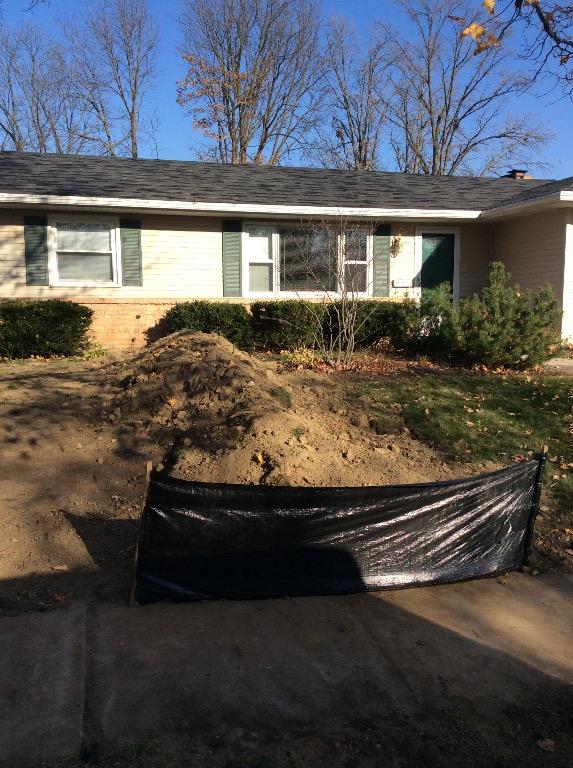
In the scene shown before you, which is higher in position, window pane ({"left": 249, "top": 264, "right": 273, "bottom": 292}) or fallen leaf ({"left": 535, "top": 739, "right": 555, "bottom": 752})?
window pane ({"left": 249, "top": 264, "right": 273, "bottom": 292})

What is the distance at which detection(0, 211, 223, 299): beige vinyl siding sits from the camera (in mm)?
13469

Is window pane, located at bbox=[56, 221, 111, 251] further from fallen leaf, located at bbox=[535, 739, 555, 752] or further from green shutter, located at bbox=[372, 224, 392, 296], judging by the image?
fallen leaf, located at bbox=[535, 739, 555, 752]

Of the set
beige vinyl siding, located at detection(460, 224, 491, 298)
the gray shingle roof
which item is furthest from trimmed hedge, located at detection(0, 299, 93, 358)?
beige vinyl siding, located at detection(460, 224, 491, 298)

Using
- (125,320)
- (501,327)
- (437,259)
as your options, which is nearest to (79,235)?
(125,320)

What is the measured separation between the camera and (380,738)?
114 inches

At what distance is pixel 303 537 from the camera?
409 centimetres

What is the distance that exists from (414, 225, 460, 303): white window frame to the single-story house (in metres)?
0.03

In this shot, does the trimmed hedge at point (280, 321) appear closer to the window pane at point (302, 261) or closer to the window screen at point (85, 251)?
the window pane at point (302, 261)

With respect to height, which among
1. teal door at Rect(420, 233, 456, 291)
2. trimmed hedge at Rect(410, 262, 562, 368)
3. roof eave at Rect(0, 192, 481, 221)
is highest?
roof eave at Rect(0, 192, 481, 221)

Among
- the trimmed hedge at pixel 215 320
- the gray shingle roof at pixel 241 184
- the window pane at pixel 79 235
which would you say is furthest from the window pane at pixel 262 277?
the window pane at pixel 79 235

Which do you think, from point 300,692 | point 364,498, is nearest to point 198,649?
point 300,692

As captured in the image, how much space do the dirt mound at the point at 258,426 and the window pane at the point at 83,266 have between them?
18.2ft

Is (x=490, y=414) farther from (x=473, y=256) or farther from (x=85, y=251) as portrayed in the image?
(x=85, y=251)

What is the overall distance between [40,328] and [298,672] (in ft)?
32.1
